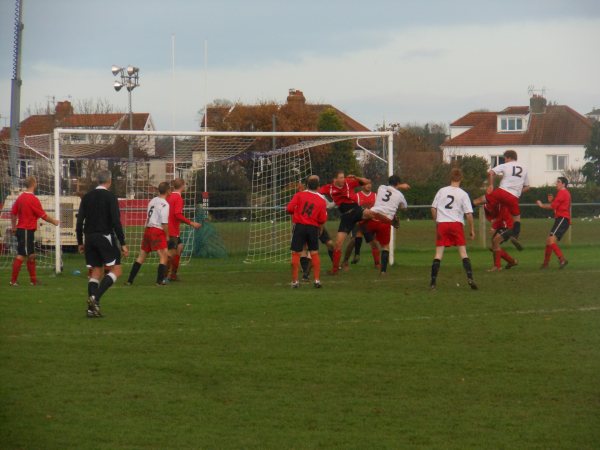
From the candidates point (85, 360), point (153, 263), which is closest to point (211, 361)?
point (85, 360)

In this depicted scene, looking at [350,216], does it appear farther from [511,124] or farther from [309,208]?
[511,124]

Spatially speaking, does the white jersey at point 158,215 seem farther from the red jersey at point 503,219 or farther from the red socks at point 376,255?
the red jersey at point 503,219

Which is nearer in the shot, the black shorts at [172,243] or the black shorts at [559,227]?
the black shorts at [172,243]

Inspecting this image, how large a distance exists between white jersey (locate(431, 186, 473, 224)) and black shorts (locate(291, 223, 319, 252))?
210cm

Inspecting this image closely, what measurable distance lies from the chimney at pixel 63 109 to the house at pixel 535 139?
2575 cm

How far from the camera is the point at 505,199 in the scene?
1959 cm

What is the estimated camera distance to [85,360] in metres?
9.96

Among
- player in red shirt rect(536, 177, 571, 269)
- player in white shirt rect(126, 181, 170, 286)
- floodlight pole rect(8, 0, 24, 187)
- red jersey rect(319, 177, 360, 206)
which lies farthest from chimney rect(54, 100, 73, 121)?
player in red shirt rect(536, 177, 571, 269)

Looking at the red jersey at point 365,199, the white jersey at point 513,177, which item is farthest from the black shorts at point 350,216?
the white jersey at point 513,177

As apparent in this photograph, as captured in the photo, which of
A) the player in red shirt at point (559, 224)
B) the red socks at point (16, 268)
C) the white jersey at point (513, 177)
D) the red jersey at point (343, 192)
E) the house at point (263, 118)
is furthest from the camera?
the house at point (263, 118)

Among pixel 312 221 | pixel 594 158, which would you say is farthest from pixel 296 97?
pixel 312 221

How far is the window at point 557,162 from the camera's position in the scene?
→ 71.8m

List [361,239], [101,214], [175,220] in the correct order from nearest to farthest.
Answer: [101,214] → [175,220] → [361,239]

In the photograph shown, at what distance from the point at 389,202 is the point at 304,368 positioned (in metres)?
10.0
